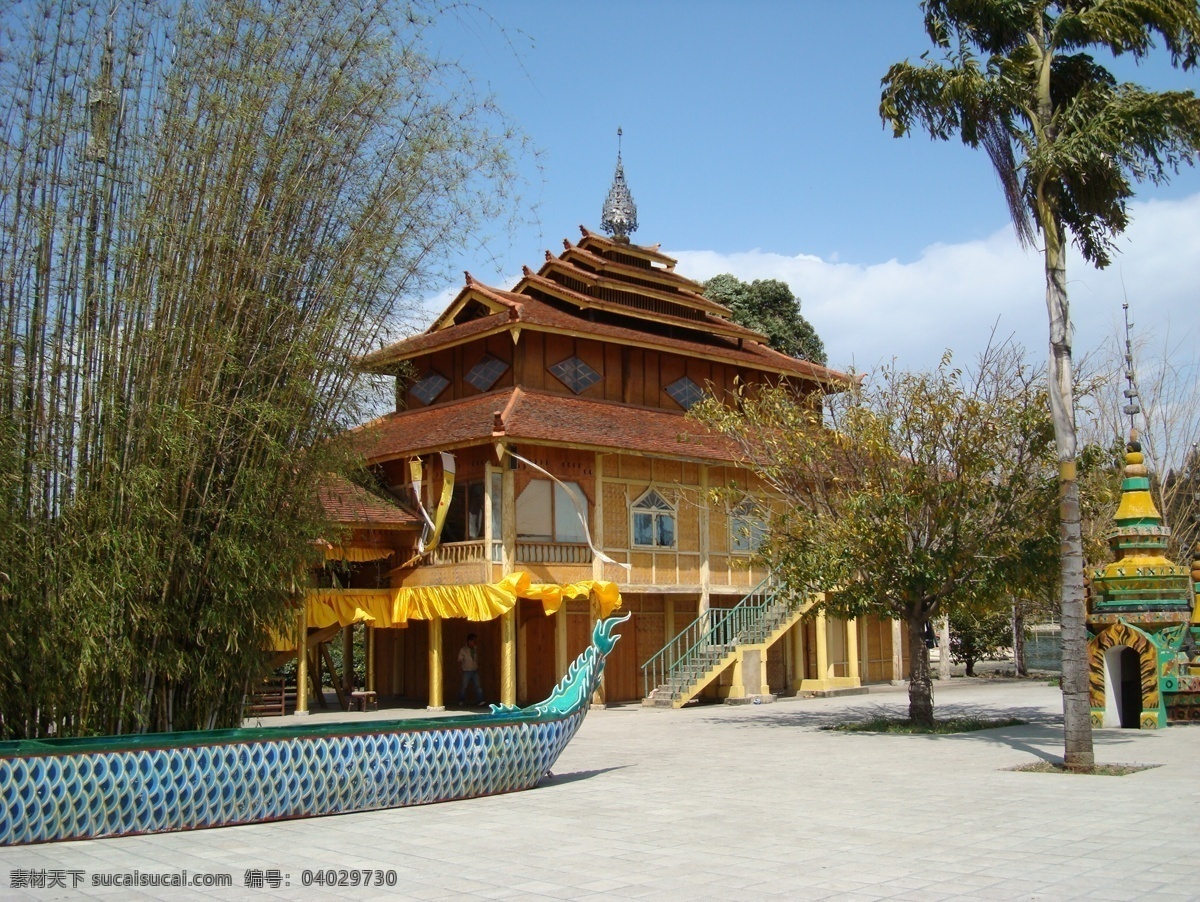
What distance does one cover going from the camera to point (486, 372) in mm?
21312

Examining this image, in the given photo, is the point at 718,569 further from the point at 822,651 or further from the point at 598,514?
the point at 598,514

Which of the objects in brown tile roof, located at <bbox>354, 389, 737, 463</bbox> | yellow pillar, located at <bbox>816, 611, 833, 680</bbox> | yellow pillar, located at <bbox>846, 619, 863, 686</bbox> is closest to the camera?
brown tile roof, located at <bbox>354, 389, 737, 463</bbox>

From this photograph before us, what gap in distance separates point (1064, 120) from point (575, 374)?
11.4m

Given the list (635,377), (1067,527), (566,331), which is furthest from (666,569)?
(1067,527)

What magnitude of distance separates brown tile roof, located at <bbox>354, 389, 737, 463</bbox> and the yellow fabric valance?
7.75 ft

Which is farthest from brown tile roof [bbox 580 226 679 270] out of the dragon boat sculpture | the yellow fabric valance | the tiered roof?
the dragon boat sculpture

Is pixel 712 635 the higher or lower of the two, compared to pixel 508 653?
higher

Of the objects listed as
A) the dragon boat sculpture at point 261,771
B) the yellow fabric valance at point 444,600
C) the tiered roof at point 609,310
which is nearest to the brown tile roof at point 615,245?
the tiered roof at point 609,310

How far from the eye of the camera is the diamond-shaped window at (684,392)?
22906 mm

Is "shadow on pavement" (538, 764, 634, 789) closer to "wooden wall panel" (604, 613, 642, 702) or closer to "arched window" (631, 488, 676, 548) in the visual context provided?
"arched window" (631, 488, 676, 548)

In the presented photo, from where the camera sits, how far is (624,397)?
2208 centimetres

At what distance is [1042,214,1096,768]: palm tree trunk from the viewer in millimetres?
10586

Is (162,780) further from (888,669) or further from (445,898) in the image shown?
(888,669)

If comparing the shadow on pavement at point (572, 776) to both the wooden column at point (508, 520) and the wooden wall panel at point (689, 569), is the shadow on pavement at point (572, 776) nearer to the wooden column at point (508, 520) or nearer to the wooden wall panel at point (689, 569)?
the wooden column at point (508, 520)
